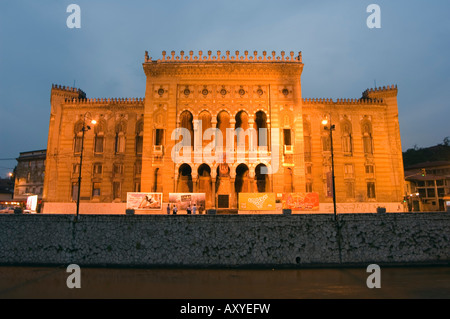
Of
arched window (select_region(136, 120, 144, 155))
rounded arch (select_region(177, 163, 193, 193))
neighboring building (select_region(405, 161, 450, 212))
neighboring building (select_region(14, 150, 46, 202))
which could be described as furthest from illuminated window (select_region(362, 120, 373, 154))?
neighboring building (select_region(14, 150, 46, 202))

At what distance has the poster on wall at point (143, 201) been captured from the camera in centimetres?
2692

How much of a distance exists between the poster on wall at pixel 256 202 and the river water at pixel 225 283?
6.46 meters

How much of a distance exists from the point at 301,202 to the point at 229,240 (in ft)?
30.6

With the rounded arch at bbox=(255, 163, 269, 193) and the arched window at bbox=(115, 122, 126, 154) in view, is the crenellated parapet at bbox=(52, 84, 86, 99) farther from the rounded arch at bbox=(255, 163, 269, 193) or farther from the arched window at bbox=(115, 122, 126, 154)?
the rounded arch at bbox=(255, 163, 269, 193)

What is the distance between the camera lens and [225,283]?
16797mm

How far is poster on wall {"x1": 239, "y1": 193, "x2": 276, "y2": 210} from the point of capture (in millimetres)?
25469

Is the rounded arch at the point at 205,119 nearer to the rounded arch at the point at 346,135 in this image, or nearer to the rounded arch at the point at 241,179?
the rounded arch at the point at 241,179

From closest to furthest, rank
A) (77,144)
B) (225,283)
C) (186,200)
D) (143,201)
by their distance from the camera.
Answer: (225,283) < (143,201) < (186,200) < (77,144)

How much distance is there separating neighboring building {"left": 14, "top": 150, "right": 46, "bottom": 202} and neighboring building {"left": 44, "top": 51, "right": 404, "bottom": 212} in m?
15.8

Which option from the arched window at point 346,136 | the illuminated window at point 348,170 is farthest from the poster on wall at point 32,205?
the arched window at point 346,136

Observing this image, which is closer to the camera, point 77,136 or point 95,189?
point 95,189

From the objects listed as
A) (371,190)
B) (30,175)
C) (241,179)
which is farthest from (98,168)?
(371,190)

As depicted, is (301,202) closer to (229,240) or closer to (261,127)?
(229,240)
